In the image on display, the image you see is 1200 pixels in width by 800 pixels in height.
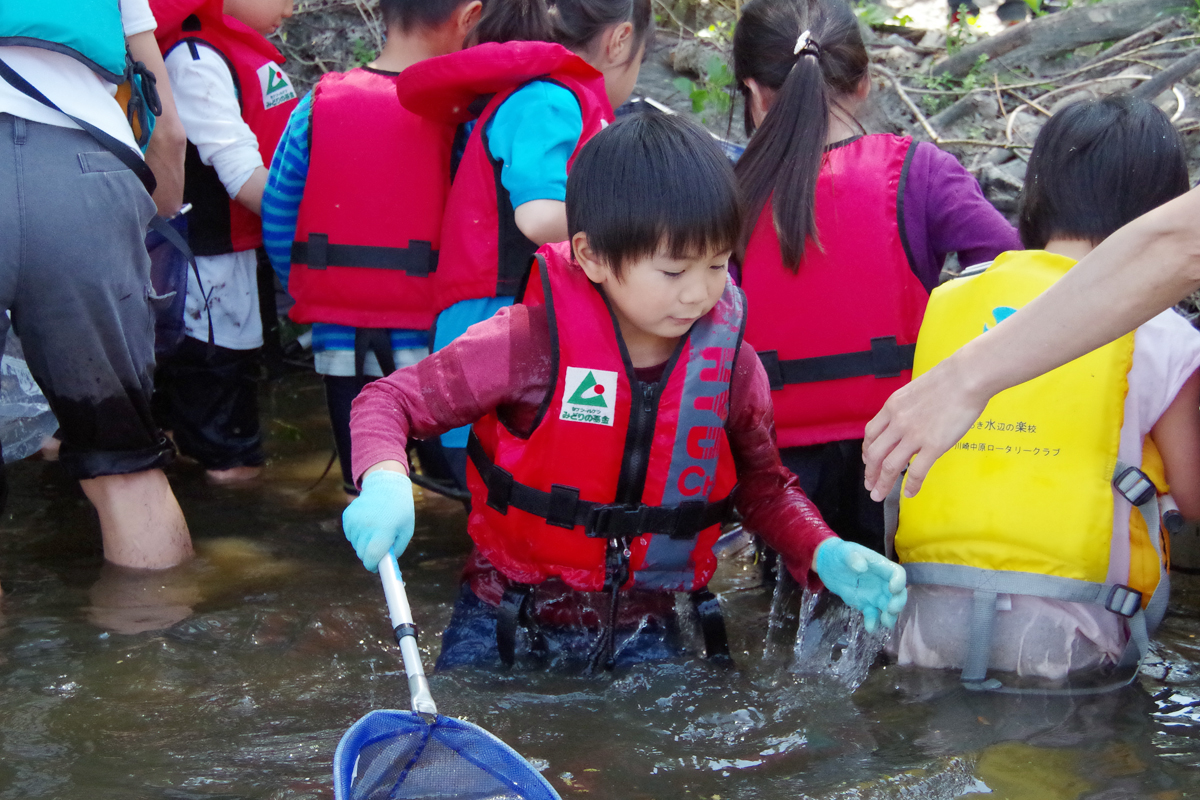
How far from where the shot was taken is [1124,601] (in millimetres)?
2547

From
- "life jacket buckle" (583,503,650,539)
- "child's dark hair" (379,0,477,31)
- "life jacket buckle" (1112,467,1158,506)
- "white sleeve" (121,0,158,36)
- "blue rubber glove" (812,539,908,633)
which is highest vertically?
"child's dark hair" (379,0,477,31)

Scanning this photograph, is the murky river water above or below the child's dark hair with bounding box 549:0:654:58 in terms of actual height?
below

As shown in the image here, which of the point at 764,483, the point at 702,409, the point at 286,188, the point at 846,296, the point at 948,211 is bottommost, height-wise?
the point at 764,483

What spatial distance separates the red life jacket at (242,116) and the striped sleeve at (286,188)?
32cm

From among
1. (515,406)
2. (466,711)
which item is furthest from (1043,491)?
(466,711)

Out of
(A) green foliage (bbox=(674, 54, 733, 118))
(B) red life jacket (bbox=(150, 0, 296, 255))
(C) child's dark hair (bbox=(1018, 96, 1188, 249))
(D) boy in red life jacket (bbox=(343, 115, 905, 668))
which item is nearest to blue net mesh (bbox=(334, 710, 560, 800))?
(D) boy in red life jacket (bbox=(343, 115, 905, 668))

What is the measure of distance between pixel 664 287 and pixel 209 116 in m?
2.36

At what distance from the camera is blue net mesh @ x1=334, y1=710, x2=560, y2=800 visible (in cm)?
189

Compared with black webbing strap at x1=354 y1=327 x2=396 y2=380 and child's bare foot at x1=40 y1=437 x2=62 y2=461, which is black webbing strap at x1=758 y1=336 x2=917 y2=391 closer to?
black webbing strap at x1=354 y1=327 x2=396 y2=380

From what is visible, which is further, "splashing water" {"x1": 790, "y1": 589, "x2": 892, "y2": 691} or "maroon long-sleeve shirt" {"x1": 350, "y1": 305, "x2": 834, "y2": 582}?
"splashing water" {"x1": 790, "y1": 589, "x2": 892, "y2": 691}

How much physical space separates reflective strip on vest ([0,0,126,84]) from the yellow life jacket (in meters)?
2.31

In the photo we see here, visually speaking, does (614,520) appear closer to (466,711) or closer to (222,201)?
(466,711)

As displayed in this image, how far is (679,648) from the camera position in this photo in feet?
9.30

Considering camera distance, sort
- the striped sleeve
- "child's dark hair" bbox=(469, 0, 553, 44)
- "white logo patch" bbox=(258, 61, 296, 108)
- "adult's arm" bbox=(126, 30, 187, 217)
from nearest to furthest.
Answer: "adult's arm" bbox=(126, 30, 187, 217), "child's dark hair" bbox=(469, 0, 553, 44), the striped sleeve, "white logo patch" bbox=(258, 61, 296, 108)
